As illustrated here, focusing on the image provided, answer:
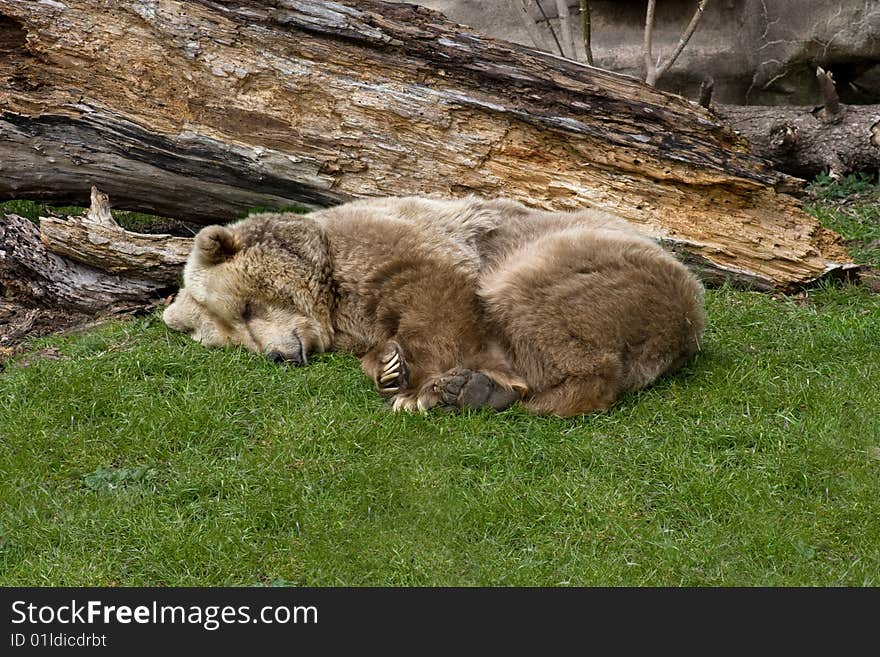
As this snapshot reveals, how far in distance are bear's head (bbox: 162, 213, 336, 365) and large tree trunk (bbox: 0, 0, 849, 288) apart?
1.28m

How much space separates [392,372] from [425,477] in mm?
729

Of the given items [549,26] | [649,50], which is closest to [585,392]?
[649,50]

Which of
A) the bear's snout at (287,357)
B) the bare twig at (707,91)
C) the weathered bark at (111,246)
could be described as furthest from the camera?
the bare twig at (707,91)

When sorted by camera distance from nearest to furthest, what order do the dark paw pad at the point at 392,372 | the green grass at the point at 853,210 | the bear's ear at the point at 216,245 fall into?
the dark paw pad at the point at 392,372, the bear's ear at the point at 216,245, the green grass at the point at 853,210

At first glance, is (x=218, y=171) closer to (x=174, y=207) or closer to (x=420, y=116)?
(x=174, y=207)

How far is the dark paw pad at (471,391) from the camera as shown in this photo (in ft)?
15.8

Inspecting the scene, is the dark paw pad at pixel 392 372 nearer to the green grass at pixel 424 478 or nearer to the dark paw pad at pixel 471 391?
the green grass at pixel 424 478

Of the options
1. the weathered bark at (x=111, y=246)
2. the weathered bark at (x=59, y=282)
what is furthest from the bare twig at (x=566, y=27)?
the weathered bark at (x=59, y=282)

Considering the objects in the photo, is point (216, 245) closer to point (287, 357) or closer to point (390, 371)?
point (287, 357)

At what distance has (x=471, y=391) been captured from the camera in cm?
483

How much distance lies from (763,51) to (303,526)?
7580mm

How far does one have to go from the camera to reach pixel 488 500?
4219 millimetres

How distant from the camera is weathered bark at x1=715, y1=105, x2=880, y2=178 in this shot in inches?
336

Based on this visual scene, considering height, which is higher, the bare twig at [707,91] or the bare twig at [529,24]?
the bare twig at [529,24]
